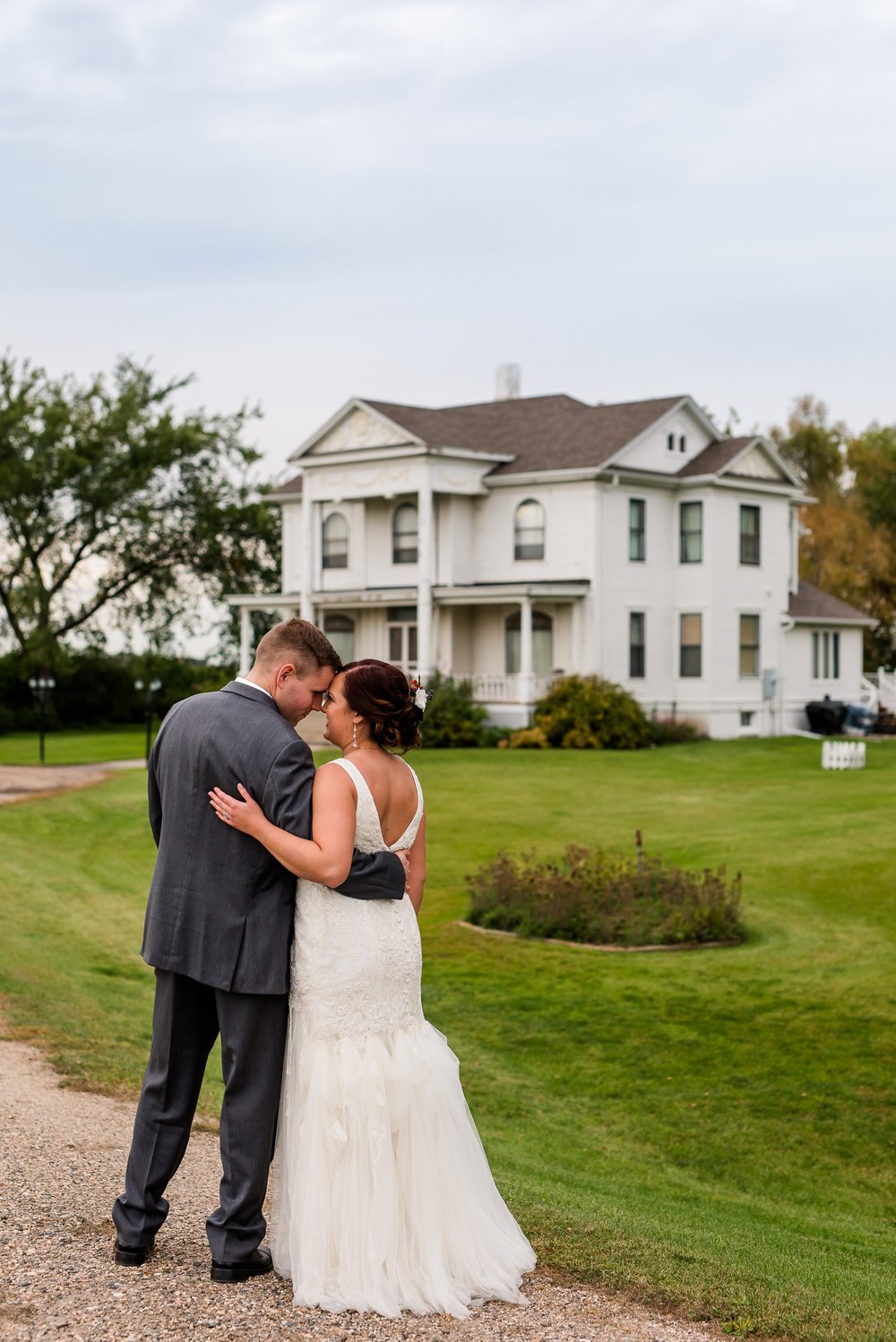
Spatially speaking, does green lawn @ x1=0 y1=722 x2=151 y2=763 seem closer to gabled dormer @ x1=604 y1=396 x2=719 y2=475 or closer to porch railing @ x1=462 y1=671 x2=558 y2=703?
porch railing @ x1=462 y1=671 x2=558 y2=703

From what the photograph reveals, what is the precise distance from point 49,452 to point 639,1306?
4643cm

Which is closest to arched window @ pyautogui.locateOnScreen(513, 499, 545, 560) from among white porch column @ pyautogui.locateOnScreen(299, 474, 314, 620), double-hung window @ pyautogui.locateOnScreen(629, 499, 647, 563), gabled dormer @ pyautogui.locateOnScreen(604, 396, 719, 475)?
double-hung window @ pyautogui.locateOnScreen(629, 499, 647, 563)

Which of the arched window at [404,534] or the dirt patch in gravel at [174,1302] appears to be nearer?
the dirt patch in gravel at [174,1302]

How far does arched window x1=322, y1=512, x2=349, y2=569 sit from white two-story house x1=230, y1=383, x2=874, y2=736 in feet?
0.17

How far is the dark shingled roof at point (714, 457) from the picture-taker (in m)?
40.9

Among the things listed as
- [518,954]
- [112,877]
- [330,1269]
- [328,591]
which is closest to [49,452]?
[328,591]

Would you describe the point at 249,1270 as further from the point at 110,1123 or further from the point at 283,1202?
the point at 110,1123

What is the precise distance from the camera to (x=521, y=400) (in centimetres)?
4547

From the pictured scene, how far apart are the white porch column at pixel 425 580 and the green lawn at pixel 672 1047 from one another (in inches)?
675

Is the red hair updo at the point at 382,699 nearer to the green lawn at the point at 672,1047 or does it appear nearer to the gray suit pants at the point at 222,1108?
the gray suit pants at the point at 222,1108

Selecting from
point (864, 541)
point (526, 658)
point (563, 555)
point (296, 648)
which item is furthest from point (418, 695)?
point (864, 541)

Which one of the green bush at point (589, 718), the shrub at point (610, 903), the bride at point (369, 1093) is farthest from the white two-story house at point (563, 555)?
the bride at point (369, 1093)

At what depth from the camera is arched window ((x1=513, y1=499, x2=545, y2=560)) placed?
132 feet

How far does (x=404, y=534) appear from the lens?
4175cm
